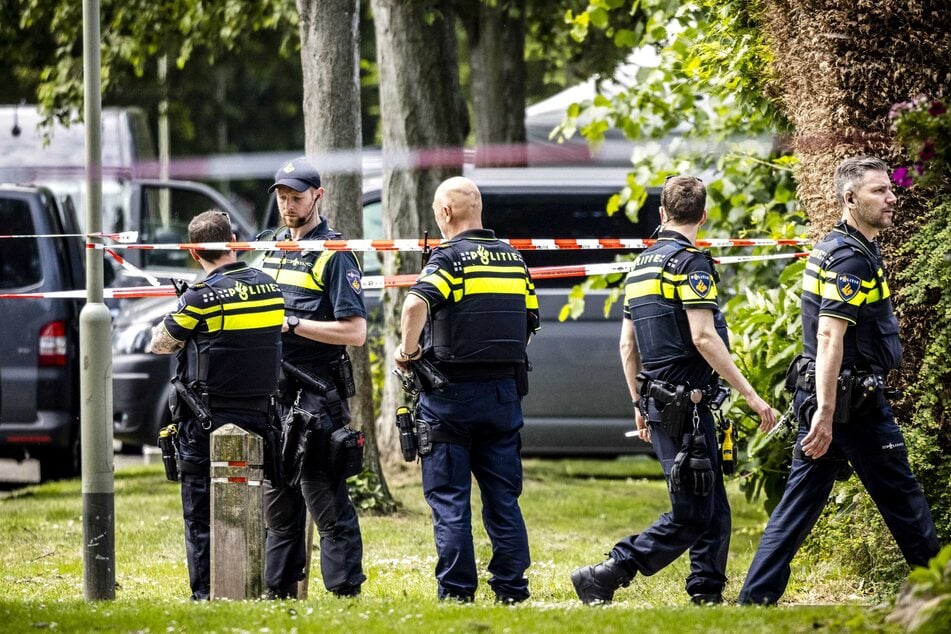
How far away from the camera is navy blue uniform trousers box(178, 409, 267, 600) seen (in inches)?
237

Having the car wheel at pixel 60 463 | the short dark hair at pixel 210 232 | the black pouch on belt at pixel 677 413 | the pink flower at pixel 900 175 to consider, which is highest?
the pink flower at pixel 900 175

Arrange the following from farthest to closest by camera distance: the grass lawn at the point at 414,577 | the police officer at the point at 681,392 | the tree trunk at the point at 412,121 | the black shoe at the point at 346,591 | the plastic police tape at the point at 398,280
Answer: the tree trunk at the point at 412,121 < the plastic police tape at the point at 398,280 < the black shoe at the point at 346,591 < the police officer at the point at 681,392 < the grass lawn at the point at 414,577

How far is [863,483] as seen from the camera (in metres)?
5.61

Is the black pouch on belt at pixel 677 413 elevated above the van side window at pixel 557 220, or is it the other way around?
the van side window at pixel 557 220

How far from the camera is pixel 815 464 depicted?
18.6ft

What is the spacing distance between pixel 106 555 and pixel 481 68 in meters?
8.57

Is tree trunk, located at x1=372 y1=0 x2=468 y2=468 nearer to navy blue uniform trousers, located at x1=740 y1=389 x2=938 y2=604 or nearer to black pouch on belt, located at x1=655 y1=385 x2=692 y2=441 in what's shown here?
black pouch on belt, located at x1=655 y1=385 x2=692 y2=441

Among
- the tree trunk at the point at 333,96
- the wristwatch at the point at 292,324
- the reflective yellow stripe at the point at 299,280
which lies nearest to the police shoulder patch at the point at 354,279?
the reflective yellow stripe at the point at 299,280

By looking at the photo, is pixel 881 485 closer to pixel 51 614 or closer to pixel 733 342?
pixel 733 342

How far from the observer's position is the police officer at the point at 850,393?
548 cm

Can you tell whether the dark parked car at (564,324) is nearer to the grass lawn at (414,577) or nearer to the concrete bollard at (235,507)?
the grass lawn at (414,577)

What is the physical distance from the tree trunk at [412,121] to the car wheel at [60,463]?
112 inches

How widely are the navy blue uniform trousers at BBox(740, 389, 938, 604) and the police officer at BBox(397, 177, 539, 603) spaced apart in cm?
100

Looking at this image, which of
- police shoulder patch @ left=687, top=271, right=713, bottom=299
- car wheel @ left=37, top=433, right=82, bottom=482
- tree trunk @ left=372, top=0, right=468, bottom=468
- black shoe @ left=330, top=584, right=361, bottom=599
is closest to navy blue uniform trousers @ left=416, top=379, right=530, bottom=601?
black shoe @ left=330, top=584, right=361, bottom=599
